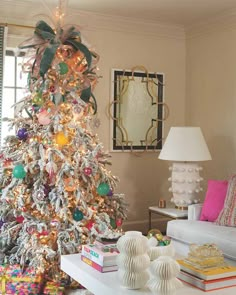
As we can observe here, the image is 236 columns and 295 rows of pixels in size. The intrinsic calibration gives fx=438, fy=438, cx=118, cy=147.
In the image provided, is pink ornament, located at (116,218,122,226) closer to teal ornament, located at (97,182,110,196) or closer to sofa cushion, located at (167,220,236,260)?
teal ornament, located at (97,182,110,196)

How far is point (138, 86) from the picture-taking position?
17.1 feet

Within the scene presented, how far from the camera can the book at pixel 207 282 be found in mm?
2209

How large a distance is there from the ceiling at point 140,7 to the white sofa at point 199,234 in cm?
207

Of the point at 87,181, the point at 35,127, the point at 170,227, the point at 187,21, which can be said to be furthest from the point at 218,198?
the point at 187,21

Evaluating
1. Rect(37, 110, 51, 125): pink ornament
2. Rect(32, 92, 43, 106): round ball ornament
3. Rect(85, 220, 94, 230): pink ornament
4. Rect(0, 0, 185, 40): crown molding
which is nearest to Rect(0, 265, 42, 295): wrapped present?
Rect(85, 220, 94, 230): pink ornament

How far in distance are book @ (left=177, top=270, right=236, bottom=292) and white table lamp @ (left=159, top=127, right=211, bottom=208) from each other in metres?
2.16

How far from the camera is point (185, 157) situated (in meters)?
4.37

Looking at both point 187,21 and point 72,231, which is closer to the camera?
point 72,231

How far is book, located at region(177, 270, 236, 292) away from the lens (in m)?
2.21

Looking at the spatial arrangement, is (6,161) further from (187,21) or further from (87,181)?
(187,21)

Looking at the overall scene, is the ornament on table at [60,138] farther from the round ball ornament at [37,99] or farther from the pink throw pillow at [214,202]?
the pink throw pillow at [214,202]

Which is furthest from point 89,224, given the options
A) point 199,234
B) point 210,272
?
point 210,272

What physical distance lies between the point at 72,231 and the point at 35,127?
36.5 inches

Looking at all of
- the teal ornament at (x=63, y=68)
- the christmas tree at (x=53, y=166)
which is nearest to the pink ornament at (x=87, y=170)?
the christmas tree at (x=53, y=166)
